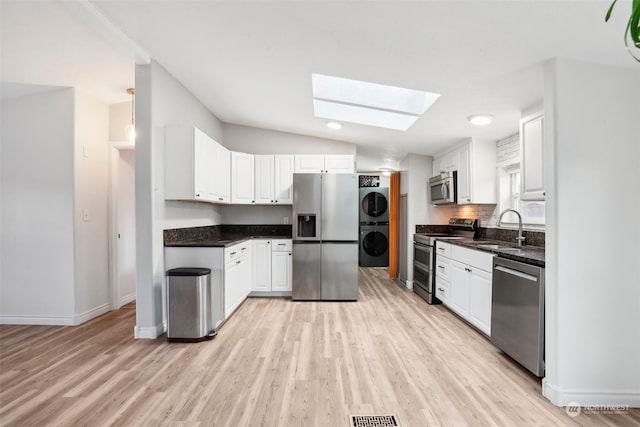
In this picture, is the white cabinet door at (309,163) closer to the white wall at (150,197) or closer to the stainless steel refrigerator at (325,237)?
the stainless steel refrigerator at (325,237)

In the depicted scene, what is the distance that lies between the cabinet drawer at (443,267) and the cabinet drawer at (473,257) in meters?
0.21

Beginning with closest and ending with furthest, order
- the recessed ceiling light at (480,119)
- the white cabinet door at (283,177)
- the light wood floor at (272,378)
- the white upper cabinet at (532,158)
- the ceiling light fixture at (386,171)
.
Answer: the light wood floor at (272,378) → the white upper cabinet at (532,158) → the recessed ceiling light at (480,119) → the white cabinet door at (283,177) → the ceiling light fixture at (386,171)

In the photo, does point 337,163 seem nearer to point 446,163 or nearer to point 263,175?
point 263,175

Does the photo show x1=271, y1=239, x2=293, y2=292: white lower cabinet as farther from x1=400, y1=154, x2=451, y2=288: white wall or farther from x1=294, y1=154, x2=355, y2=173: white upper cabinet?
x1=400, y1=154, x2=451, y2=288: white wall

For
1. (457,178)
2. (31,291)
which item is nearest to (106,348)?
(31,291)

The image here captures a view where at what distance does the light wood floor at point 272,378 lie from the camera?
187 centimetres

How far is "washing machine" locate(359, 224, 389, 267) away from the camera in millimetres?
7547

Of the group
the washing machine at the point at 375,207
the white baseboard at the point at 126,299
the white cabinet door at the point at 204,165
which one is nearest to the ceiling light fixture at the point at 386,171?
the washing machine at the point at 375,207

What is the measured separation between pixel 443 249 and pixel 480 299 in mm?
1024

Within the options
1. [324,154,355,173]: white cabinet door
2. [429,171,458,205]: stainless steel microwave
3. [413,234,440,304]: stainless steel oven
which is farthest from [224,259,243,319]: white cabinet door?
[429,171,458,205]: stainless steel microwave

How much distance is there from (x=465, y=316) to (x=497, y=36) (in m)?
2.69

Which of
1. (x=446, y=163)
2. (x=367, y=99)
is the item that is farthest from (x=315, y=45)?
(x=446, y=163)

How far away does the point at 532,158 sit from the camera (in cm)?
284

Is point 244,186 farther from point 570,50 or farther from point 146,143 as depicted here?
point 570,50
